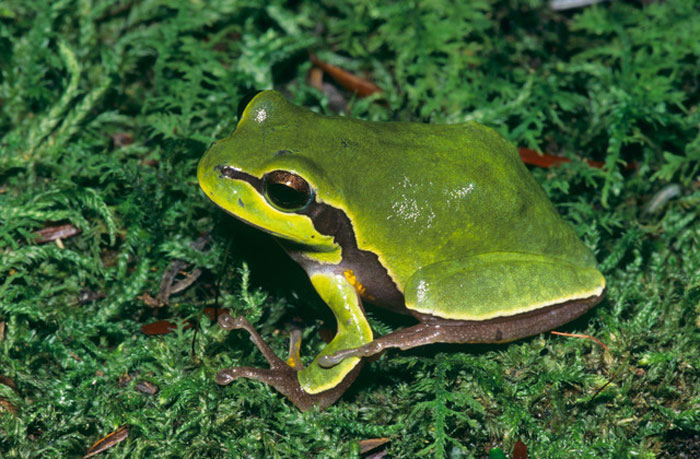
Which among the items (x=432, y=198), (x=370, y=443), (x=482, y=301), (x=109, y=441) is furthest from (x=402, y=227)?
(x=109, y=441)

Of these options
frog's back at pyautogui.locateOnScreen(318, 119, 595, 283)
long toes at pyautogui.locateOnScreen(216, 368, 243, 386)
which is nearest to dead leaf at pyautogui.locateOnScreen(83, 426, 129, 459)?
long toes at pyautogui.locateOnScreen(216, 368, 243, 386)

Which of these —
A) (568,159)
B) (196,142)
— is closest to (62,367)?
(196,142)

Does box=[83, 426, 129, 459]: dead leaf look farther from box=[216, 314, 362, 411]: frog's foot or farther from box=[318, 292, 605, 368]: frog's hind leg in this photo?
box=[318, 292, 605, 368]: frog's hind leg

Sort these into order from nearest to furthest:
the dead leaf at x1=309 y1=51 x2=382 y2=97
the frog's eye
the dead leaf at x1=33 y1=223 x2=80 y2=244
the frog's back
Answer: the frog's eye
the frog's back
the dead leaf at x1=33 y1=223 x2=80 y2=244
the dead leaf at x1=309 y1=51 x2=382 y2=97

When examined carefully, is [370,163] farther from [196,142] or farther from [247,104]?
[196,142]

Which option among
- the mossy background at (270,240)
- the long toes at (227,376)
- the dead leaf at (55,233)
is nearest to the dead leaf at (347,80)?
the mossy background at (270,240)

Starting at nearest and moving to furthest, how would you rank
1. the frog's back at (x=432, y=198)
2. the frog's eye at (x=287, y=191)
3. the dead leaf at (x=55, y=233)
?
the frog's eye at (x=287, y=191), the frog's back at (x=432, y=198), the dead leaf at (x=55, y=233)

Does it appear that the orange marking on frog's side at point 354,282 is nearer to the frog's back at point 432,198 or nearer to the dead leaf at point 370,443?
the frog's back at point 432,198
